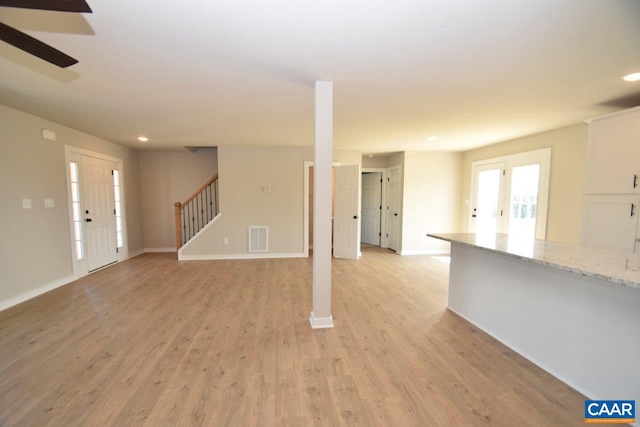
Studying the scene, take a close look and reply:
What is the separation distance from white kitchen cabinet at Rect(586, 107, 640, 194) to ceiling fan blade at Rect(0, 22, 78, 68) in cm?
463

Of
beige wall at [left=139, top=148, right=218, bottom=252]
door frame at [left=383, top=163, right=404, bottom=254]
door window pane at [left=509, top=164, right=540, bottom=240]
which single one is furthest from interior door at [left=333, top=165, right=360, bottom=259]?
beige wall at [left=139, top=148, right=218, bottom=252]

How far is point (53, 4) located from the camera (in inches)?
45.2

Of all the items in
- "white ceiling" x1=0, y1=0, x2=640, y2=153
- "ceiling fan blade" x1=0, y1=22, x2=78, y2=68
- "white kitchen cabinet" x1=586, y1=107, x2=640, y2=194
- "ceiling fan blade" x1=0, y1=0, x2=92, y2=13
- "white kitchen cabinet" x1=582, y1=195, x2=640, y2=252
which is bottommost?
"white kitchen cabinet" x1=582, y1=195, x2=640, y2=252

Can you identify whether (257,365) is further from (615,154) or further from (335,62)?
(615,154)

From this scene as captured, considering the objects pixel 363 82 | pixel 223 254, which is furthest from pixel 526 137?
pixel 223 254

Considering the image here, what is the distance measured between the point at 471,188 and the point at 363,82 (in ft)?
14.6

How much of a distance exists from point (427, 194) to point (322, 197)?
14.2 ft

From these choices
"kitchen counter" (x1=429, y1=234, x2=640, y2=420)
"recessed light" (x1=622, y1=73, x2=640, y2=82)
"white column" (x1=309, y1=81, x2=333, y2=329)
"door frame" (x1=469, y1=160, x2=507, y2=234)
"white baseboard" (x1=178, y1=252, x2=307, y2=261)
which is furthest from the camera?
"white baseboard" (x1=178, y1=252, x2=307, y2=261)

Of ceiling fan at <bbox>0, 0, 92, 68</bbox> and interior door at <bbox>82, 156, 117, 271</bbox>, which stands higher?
ceiling fan at <bbox>0, 0, 92, 68</bbox>

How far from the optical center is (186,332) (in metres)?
2.55

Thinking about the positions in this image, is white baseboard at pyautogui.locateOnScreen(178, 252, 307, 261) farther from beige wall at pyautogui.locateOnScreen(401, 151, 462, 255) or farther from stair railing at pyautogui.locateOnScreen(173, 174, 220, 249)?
beige wall at pyautogui.locateOnScreen(401, 151, 462, 255)

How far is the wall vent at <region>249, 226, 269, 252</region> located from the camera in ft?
18.6

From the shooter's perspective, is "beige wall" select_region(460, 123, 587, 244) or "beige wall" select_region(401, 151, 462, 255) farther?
"beige wall" select_region(401, 151, 462, 255)

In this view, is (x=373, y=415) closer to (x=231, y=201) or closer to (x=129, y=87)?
(x=129, y=87)
